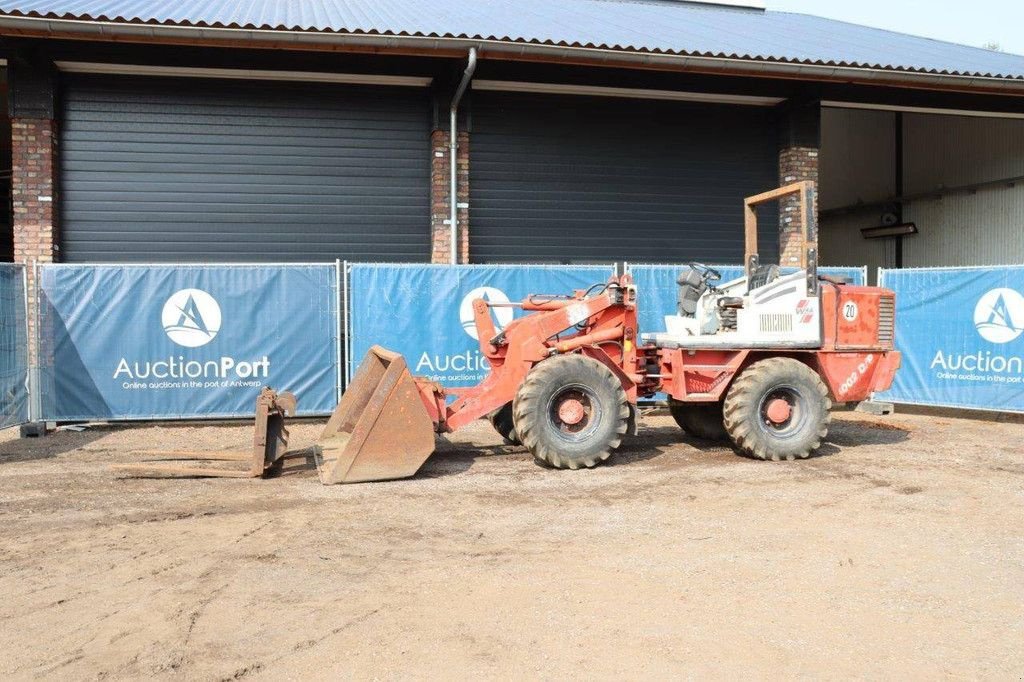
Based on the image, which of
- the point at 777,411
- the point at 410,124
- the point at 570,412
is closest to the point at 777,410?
the point at 777,411

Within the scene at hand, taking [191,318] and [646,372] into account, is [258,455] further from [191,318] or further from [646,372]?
[646,372]

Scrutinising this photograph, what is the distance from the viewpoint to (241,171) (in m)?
12.7

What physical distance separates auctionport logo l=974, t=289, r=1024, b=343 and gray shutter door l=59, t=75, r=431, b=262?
319 inches

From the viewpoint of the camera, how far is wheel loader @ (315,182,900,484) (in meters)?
7.71

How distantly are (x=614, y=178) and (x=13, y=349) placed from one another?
30.0 ft

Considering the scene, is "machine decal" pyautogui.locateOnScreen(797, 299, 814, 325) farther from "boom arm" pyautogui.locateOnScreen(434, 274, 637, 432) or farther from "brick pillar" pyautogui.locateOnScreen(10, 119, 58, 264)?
"brick pillar" pyautogui.locateOnScreen(10, 119, 58, 264)

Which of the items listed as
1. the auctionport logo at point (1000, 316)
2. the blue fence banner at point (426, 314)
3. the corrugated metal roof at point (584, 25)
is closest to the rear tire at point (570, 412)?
the blue fence banner at point (426, 314)

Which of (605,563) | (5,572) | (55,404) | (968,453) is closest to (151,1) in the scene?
(55,404)

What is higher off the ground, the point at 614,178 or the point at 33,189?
the point at 614,178

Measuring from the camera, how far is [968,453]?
29.3 feet

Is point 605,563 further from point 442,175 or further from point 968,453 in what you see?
point 442,175

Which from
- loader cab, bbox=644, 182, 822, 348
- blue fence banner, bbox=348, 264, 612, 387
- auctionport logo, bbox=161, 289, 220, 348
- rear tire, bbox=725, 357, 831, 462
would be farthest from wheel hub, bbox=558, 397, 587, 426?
auctionport logo, bbox=161, 289, 220, 348

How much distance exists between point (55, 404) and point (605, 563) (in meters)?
8.32

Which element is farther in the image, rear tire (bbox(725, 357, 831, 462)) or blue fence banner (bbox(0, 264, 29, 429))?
blue fence banner (bbox(0, 264, 29, 429))
